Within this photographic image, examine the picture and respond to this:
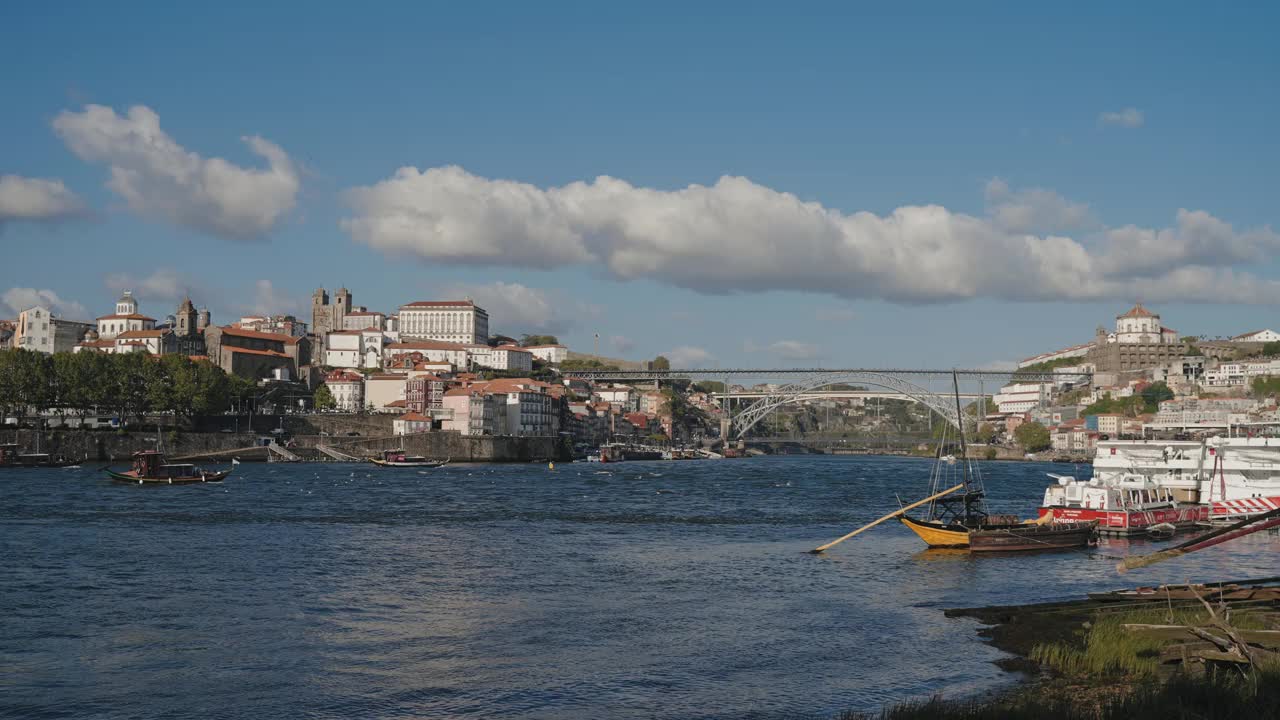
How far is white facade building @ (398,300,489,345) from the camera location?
171125mm

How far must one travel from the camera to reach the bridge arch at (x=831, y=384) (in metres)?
141

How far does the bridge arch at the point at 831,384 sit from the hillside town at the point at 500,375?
12342 mm

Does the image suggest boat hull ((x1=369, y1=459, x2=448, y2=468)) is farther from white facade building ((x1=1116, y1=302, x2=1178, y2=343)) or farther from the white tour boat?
white facade building ((x1=1116, y1=302, x2=1178, y2=343))

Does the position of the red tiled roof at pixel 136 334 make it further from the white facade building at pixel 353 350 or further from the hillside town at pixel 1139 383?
the hillside town at pixel 1139 383

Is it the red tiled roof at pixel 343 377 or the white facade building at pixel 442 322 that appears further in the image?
the white facade building at pixel 442 322

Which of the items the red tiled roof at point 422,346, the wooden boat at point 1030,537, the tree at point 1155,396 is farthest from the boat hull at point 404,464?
the tree at point 1155,396

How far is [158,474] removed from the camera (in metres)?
60.8

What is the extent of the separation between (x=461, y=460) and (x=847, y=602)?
82.4 metres

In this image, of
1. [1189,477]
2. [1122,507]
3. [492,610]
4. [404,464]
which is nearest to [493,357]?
[404,464]

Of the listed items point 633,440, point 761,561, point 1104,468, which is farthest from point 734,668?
point 633,440

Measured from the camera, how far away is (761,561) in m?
29.7

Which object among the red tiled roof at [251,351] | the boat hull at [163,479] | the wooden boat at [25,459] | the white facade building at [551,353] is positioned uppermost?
the white facade building at [551,353]

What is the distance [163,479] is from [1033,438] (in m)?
118

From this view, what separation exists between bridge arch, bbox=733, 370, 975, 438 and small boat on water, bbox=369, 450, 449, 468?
2159 inches
